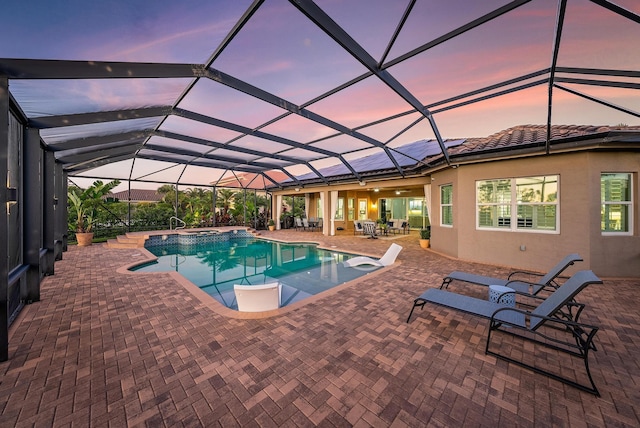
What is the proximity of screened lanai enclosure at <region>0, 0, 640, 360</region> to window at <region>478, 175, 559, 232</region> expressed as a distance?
1492 millimetres

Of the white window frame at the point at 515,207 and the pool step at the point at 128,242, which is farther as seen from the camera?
the pool step at the point at 128,242

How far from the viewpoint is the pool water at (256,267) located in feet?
22.0

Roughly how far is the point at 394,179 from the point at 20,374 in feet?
43.1

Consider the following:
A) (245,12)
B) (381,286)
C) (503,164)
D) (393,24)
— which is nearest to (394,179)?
(503,164)

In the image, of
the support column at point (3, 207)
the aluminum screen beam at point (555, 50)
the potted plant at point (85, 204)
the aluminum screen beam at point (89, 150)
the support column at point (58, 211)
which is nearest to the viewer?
the support column at point (3, 207)

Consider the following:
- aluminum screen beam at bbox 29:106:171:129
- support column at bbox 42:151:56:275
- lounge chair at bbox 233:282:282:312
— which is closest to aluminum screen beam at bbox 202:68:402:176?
aluminum screen beam at bbox 29:106:171:129

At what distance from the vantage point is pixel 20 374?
2.62m

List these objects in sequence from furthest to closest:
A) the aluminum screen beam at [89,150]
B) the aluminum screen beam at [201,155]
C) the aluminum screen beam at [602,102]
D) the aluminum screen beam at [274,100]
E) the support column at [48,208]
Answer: the aluminum screen beam at [201,155] < the aluminum screen beam at [89,150] < the support column at [48,208] < the aluminum screen beam at [602,102] < the aluminum screen beam at [274,100]

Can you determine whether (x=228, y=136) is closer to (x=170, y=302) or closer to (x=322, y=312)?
(x=170, y=302)

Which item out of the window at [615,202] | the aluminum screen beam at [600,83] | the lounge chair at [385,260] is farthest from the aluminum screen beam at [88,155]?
the window at [615,202]

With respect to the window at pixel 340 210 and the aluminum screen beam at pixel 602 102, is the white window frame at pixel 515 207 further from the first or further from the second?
the window at pixel 340 210

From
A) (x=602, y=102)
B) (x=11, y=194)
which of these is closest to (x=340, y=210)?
(x=602, y=102)

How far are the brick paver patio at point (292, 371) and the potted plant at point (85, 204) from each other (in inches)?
354

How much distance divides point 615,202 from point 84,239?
66.1 feet
